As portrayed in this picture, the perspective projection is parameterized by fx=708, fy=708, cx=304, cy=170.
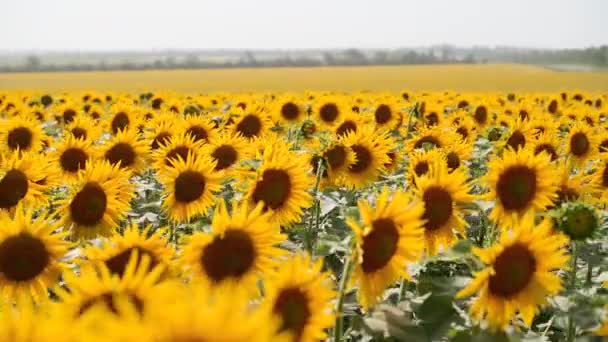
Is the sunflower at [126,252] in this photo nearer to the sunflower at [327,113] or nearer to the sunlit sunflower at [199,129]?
the sunlit sunflower at [199,129]

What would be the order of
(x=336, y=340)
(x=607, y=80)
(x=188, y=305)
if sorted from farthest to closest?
(x=607, y=80) < (x=336, y=340) < (x=188, y=305)

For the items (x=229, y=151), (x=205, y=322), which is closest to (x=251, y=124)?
(x=229, y=151)

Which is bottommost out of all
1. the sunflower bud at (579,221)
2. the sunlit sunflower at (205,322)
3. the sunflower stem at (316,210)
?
the sunflower stem at (316,210)

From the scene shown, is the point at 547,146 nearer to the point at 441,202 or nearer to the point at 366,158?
the point at 366,158

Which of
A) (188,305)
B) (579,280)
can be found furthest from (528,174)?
(188,305)

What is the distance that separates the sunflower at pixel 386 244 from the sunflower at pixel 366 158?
94.0 inches

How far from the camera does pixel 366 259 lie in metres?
2.35

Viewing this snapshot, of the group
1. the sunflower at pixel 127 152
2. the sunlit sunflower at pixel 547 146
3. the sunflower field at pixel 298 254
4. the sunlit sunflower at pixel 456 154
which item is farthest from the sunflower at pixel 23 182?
the sunlit sunflower at pixel 547 146

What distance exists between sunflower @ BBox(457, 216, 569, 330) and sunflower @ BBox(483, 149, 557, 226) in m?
0.99

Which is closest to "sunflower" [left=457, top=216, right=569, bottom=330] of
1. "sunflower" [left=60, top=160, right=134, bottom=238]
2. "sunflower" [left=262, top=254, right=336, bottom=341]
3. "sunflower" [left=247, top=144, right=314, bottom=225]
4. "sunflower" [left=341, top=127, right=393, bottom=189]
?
"sunflower" [left=262, top=254, right=336, bottom=341]

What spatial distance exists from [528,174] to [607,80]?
37.4 metres

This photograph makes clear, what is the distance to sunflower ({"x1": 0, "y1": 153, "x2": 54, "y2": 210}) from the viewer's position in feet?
13.2

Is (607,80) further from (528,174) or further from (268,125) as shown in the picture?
(528,174)

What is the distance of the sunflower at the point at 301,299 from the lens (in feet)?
6.59
